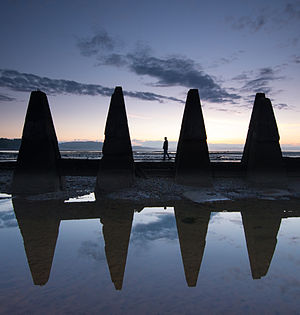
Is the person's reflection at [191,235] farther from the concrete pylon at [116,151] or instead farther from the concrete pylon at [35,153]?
the concrete pylon at [35,153]

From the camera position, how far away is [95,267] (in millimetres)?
3541

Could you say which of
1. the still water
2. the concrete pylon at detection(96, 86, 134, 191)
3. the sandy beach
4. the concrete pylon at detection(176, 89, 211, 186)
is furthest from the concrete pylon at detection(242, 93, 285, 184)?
the concrete pylon at detection(96, 86, 134, 191)

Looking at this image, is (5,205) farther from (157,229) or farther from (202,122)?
(202,122)

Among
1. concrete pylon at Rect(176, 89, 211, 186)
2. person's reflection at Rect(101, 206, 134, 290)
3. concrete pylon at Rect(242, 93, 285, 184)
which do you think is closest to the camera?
person's reflection at Rect(101, 206, 134, 290)

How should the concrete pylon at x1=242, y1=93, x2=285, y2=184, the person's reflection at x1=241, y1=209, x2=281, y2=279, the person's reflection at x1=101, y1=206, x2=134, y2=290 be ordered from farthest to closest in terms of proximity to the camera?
the concrete pylon at x1=242, y1=93, x2=285, y2=184
the person's reflection at x1=241, y1=209, x2=281, y2=279
the person's reflection at x1=101, y1=206, x2=134, y2=290

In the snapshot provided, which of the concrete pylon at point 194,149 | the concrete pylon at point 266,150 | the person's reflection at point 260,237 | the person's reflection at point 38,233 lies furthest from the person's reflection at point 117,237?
the concrete pylon at point 266,150

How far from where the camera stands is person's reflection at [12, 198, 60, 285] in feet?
11.4

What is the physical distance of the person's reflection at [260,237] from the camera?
144 inches

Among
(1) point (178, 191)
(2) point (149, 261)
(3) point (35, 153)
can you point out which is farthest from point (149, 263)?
(3) point (35, 153)

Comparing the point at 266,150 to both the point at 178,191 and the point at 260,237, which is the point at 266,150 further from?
the point at 260,237

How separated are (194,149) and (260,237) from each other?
5.69 meters

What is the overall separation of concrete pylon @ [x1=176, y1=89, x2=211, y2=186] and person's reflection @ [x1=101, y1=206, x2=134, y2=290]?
12.9ft

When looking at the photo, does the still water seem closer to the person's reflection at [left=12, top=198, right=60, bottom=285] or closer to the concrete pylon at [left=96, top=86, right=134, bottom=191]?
the person's reflection at [left=12, top=198, right=60, bottom=285]

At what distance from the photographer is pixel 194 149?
398 inches
